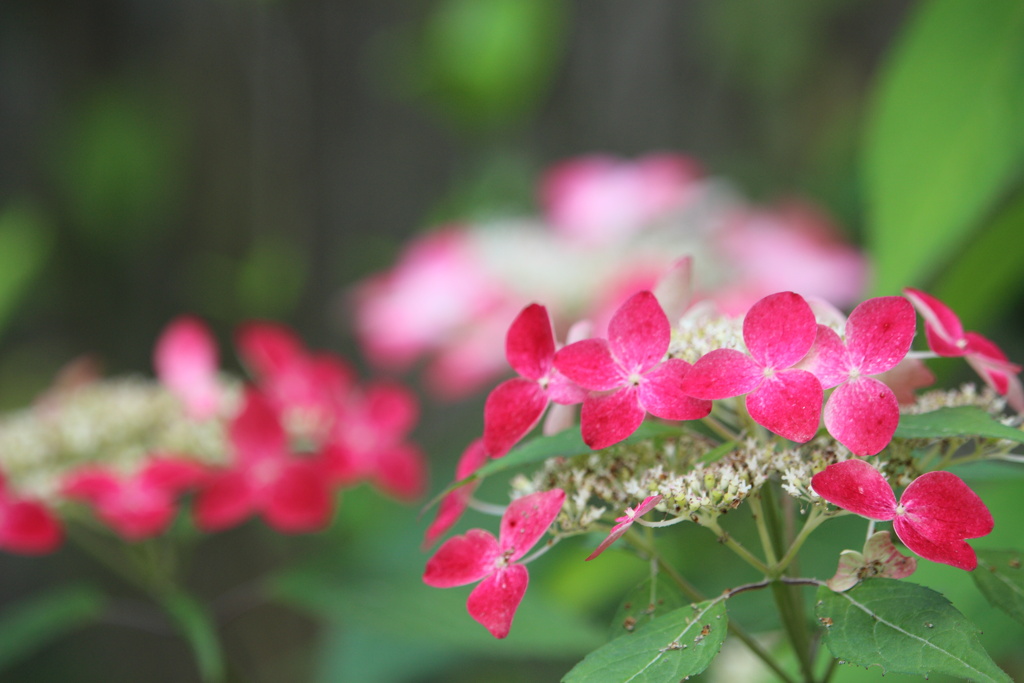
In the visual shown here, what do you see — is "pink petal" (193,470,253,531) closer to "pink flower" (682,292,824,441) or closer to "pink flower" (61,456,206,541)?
"pink flower" (61,456,206,541)

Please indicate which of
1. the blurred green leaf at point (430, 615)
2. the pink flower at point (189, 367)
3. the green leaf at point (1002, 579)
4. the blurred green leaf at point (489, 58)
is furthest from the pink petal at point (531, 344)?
the blurred green leaf at point (489, 58)

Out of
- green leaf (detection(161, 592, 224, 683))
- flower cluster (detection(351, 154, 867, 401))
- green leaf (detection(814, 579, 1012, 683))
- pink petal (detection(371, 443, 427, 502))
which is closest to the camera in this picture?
green leaf (detection(814, 579, 1012, 683))

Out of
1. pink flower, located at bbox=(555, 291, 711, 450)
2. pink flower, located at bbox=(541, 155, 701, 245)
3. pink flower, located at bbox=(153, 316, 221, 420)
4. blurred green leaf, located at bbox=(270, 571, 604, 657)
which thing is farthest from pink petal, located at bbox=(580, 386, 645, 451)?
pink flower, located at bbox=(541, 155, 701, 245)

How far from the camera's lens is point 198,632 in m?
0.39

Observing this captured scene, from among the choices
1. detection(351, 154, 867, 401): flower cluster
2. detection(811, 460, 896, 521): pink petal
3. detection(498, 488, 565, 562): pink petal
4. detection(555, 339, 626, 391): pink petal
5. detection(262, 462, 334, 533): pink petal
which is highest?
detection(351, 154, 867, 401): flower cluster

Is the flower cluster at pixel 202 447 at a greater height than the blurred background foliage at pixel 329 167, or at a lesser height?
lesser

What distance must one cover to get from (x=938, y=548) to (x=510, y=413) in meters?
0.10

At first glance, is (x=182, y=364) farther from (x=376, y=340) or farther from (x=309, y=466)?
(x=376, y=340)

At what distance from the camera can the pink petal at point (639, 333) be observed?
21 cm

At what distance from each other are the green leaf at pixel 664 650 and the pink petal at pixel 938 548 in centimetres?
4

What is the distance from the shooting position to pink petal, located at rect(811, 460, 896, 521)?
0.18m

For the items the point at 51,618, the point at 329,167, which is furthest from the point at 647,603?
the point at 329,167

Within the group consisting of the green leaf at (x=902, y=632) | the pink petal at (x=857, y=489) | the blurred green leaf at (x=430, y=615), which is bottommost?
the green leaf at (x=902, y=632)

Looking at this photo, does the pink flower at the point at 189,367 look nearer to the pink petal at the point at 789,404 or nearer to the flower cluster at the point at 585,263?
the flower cluster at the point at 585,263
